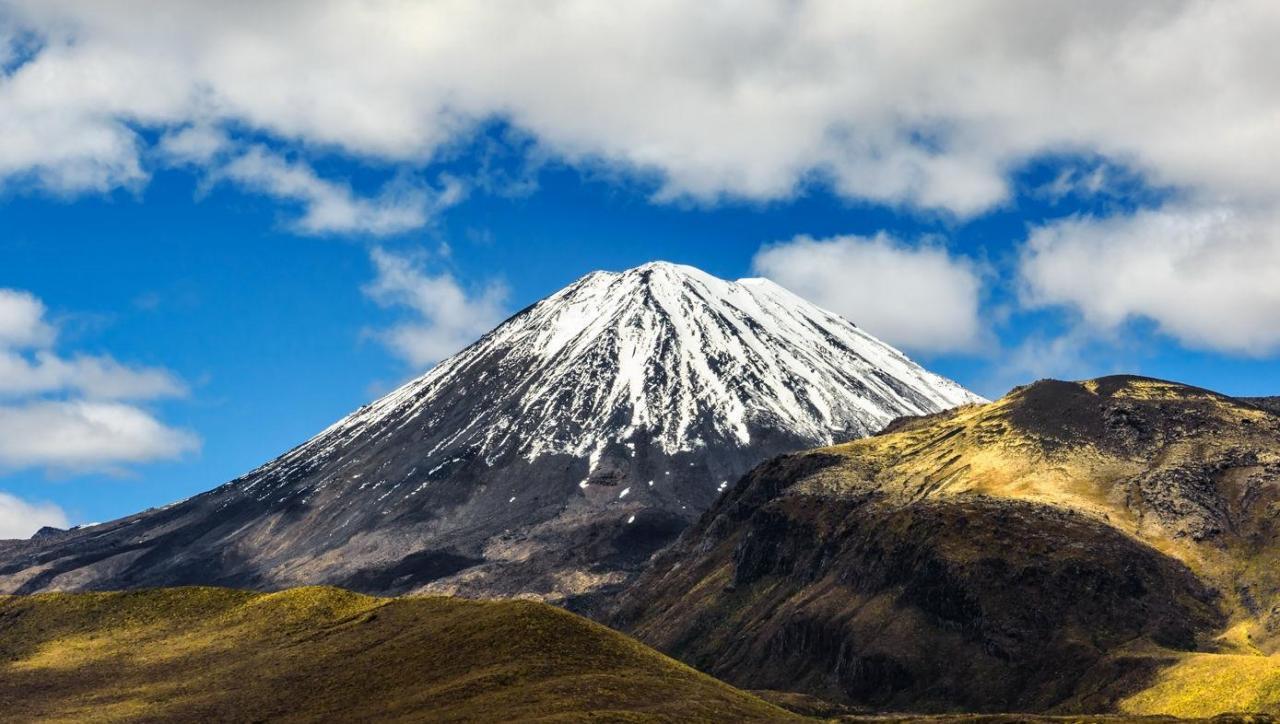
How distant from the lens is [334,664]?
11788cm

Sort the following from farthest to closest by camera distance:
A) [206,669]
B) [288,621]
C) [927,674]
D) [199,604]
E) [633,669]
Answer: [927,674], [199,604], [288,621], [206,669], [633,669]

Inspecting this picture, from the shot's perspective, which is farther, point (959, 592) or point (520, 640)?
point (959, 592)

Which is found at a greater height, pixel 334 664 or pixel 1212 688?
pixel 334 664

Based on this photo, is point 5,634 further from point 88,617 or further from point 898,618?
point 898,618

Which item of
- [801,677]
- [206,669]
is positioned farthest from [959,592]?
[206,669]

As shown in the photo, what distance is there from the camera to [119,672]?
126688 millimetres

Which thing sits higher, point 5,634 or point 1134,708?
point 5,634

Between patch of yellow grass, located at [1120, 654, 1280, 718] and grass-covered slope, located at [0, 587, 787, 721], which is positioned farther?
patch of yellow grass, located at [1120, 654, 1280, 718]

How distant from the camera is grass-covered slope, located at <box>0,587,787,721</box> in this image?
103 m

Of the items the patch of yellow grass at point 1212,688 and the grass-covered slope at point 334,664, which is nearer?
the grass-covered slope at point 334,664

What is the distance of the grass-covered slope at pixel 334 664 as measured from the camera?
103 m

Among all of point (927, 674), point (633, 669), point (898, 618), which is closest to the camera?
point (633, 669)

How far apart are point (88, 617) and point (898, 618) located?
109 metres

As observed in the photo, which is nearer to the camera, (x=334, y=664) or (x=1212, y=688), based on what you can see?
(x=334, y=664)
